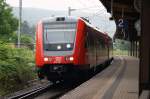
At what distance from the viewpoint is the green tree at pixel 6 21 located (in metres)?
70.0

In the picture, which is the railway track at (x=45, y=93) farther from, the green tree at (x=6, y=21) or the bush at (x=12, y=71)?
the green tree at (x=6, y=21)

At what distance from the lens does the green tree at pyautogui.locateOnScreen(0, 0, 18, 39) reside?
230 ft

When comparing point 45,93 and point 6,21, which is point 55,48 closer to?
point 45,93

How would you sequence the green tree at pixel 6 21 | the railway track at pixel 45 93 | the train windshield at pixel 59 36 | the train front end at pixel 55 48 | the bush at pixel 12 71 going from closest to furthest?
the railway track at pixel 45 93 < the train front end at pixel 55 48 < the train windshield at pixel 59 36 < the bush at pixel 12 71 < the green tree at pixel 6 21

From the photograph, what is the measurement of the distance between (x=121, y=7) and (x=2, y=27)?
43.3 m

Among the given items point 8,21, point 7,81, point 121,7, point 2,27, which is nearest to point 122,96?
point 7,81

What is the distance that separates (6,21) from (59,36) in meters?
52.6

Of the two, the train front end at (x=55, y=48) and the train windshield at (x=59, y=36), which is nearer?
the train front end at (x=55, y=48)

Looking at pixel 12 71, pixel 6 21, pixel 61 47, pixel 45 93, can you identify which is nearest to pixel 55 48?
pixel 61 47

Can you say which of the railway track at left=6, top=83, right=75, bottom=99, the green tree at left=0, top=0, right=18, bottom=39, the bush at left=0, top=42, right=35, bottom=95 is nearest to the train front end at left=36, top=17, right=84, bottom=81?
the railway track at left=6, top=83, right=75, bottom=99

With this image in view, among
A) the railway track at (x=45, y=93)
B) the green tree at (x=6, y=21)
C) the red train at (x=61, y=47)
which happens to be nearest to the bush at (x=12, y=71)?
the railway track at (x=45, y=93)

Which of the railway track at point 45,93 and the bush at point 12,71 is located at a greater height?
the bush at point 12,71

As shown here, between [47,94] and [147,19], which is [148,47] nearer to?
[147,19]

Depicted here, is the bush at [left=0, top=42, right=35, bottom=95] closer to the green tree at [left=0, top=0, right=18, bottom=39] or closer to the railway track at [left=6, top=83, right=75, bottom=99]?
the railway track at [left=6, top=83, right=75, bottom=99]
